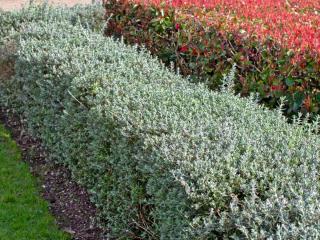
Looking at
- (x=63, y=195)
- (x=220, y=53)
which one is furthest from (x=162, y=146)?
(x=220, y=53)

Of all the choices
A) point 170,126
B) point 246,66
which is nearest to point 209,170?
point 170,126

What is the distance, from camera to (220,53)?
6188 millimetres

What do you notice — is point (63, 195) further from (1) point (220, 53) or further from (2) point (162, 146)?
(2) point (162, 146)

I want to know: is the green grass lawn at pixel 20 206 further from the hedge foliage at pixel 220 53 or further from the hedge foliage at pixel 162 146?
the hedge foliage at pixel 220 53

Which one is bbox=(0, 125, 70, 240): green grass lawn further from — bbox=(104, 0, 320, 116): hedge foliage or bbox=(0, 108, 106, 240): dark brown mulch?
bbox=(104, 0, 320, 116): hedge foliage

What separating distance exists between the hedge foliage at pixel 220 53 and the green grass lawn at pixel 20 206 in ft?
6.03

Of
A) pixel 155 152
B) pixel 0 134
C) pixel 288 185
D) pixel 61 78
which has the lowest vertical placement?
pixel 0 134

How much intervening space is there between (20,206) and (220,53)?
7.91 feet

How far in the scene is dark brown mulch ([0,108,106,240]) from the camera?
5004mm

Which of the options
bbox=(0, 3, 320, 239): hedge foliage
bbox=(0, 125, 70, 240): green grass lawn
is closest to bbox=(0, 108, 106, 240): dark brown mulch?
bbox=(0, 125, 70, 240): green grass lawn

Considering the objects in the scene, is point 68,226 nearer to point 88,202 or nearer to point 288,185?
point 88,202

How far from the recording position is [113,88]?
4.74 meters

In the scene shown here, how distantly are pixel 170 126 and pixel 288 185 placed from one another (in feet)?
3.35

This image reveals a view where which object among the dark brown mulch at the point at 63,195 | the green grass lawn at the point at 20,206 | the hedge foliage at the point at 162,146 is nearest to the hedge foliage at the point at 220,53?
the hedge foliage at the point at 162,146
